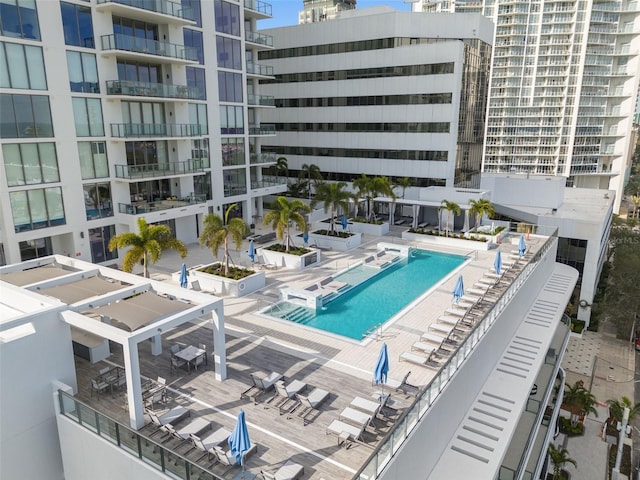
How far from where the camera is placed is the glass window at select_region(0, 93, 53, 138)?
22109 mm

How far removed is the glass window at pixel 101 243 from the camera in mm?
26844

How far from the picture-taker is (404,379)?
13445 millimetres

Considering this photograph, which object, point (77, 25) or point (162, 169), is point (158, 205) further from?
point (77, 25)

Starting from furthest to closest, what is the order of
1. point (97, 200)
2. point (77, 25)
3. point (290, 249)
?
point (290, 249) → point (97, 200) → point (77, 25)

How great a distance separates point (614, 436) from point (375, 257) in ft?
51.4

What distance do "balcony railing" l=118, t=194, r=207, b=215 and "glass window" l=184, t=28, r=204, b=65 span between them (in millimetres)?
9550

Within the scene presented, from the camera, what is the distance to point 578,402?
77.3ft

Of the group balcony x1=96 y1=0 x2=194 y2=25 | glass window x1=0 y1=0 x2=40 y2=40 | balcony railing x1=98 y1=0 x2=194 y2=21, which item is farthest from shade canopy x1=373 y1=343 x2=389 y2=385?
balcony railing x1=98 y1=0 x2=194 y2=21

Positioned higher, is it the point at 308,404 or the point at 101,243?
the point at 101,243

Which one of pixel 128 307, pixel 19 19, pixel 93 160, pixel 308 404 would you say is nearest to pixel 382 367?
pixel 308 404

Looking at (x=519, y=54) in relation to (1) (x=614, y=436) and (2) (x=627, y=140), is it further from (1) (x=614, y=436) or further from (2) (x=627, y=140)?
(1) (x=614, y=436)

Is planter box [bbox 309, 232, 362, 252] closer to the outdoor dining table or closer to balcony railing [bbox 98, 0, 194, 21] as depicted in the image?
the outdoor dining table

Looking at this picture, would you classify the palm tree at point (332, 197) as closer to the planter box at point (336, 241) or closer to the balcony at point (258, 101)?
the planter box at point (336, 241)

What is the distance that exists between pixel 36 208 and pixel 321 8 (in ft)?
365
